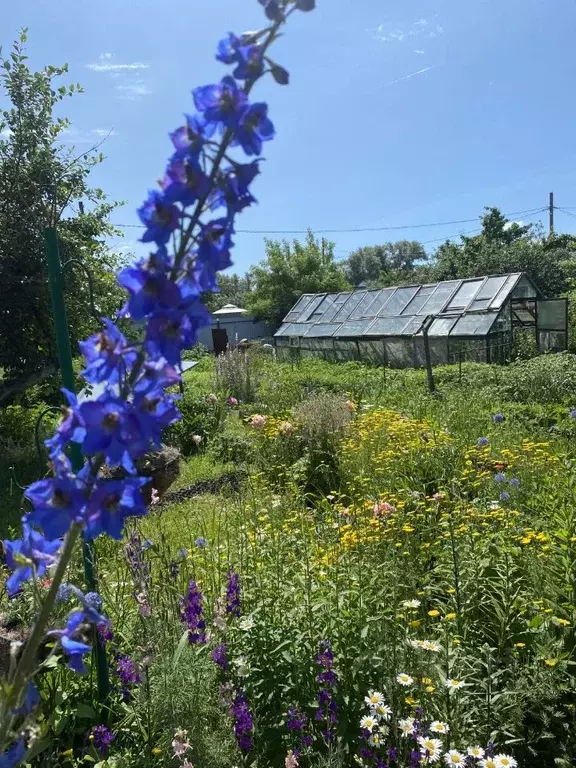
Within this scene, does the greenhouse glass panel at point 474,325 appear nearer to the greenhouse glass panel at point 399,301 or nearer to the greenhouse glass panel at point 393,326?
the greenhouse glass panel at point 393,326

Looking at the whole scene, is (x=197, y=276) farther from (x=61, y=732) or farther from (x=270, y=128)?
(x=61, y=732)

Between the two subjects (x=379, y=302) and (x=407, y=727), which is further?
(x=379, y=302)

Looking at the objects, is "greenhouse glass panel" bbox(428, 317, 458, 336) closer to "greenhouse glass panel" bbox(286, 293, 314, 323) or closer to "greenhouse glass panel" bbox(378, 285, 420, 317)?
"greenhouse glass panel" bbox(378, 285, 420, 317)

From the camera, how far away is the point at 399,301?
16.5m

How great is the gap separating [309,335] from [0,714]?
17.5 m

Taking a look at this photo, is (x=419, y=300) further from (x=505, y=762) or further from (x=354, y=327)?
(x=505, y=762)

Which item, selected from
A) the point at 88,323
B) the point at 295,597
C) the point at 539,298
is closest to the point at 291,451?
the point at 88,323

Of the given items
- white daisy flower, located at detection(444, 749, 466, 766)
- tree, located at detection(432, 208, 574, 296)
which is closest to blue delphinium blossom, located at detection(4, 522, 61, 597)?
white daisy flower, located at detection(444, 749, 466, 766)

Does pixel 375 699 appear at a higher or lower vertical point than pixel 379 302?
lower

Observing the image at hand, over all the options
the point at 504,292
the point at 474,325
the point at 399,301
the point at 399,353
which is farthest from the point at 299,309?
the point at 504,292

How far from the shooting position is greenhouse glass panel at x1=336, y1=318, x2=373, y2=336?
53.8 feet

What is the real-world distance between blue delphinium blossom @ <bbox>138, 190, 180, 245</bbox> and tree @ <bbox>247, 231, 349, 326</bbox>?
2781 cm

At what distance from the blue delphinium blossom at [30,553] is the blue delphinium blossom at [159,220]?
0.46 m

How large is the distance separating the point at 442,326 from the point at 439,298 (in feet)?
3.83
